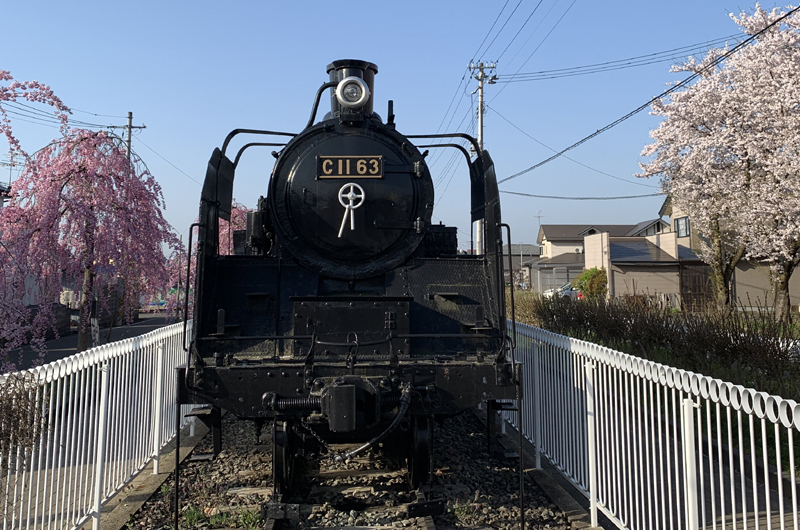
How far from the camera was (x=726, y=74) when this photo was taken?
1717 centimetres

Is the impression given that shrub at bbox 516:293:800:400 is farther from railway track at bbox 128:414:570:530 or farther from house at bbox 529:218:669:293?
house at bbox 529:218:669:293

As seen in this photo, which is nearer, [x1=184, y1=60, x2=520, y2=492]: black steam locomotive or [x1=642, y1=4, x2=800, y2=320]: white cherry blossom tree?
[x1=184, y1=60, x2=520, y2=492]: black steam locomotive

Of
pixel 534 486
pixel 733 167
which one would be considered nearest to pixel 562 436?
pixel 534 486

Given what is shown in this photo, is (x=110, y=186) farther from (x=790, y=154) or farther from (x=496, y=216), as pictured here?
(x=790, y=154)

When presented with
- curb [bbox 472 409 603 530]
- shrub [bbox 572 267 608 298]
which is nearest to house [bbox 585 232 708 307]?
shrub [bbox 572 267 608 298]

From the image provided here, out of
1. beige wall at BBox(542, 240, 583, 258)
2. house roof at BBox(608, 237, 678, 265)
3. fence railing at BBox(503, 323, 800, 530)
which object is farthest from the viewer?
beige wall at BBox(542, 240, 583, 258)

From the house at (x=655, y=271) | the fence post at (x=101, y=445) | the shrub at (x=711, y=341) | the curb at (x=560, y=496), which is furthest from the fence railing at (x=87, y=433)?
the house at (x=655, y=271)

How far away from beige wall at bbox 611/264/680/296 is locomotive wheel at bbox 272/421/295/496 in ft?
78.6

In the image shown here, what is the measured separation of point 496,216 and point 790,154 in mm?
13250

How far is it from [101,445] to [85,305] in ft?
18.5

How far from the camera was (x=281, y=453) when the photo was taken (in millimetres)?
4133

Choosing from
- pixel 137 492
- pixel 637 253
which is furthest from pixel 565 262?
pixel 137 492

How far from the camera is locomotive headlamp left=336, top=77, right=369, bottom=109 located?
513 centimetres

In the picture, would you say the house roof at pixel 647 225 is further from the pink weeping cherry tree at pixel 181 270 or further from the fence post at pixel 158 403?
the fence post at pixel 158 403
